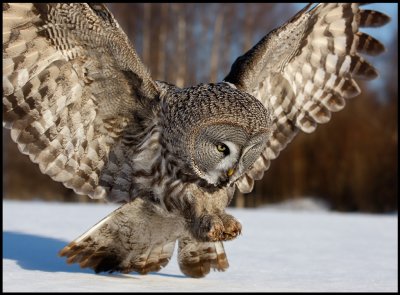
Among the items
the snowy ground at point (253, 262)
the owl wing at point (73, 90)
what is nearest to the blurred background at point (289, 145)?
the snowy ground at point (253, 262)

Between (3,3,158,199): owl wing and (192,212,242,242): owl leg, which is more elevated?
(3,3,158,199): owl wing

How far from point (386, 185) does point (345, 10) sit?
11.7m

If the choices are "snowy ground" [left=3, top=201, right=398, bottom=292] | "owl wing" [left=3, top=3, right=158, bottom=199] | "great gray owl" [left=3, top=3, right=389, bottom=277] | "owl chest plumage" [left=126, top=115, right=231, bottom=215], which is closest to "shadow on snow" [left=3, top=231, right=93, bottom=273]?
"snowy ground" [left=3, top=201, right=398, bottom=292]

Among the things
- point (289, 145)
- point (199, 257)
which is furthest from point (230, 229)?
point (289, 145)

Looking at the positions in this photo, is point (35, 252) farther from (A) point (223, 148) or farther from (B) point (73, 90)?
(A) point (223, 148)

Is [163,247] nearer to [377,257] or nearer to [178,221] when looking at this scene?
[178,221]

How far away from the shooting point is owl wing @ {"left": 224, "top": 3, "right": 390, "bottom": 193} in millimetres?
5102

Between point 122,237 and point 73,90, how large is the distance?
3.15 ft

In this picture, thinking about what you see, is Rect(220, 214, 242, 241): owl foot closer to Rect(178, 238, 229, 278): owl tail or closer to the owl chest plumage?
the owl chest plumage

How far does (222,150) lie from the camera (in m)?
3.85

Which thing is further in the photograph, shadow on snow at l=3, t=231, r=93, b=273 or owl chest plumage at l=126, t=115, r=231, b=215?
shadow on snow at l=3, t=231, r=93, b=273

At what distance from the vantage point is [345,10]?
17.1 feet

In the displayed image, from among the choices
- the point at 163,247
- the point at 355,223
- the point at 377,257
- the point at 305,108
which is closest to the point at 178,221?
the point at 163,247

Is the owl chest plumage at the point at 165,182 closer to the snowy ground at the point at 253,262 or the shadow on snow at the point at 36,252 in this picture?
the snowy ground at the point at 253,262
